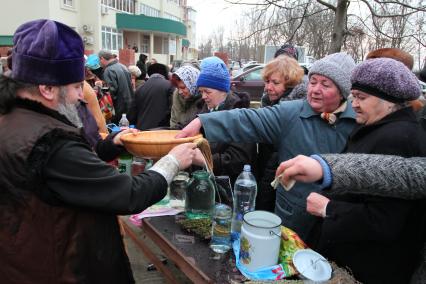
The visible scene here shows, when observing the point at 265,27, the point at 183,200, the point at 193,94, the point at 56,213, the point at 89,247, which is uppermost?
the point at 265,27

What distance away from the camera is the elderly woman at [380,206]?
1467 millimetres

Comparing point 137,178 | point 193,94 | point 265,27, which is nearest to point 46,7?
point 265,27

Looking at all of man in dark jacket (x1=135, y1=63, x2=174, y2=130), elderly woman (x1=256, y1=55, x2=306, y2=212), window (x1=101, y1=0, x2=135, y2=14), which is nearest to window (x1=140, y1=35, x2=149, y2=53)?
window (x1=101, y1=0, x2=135, y2=14)

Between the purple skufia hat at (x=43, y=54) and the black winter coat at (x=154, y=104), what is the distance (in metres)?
3.71

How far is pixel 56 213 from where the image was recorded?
133cm

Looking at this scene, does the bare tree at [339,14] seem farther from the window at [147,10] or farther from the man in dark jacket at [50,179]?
the window at [147,10]

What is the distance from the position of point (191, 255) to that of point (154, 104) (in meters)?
3.61

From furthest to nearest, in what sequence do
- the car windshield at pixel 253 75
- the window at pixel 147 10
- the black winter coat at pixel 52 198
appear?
the window at pixel 147 10, the car windshield at pixel 253 75, the black winter coat at pixel 52 198

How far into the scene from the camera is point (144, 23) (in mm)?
34750

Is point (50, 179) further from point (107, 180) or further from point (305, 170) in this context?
point (305, 170)

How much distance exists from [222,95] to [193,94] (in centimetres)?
70

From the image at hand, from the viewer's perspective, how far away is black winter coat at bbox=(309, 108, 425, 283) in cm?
146

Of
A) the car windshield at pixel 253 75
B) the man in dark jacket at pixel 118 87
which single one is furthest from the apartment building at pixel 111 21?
the man in dark jacket at pixel 118 87

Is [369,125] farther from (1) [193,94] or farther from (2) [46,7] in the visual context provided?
(2) [46,7]
